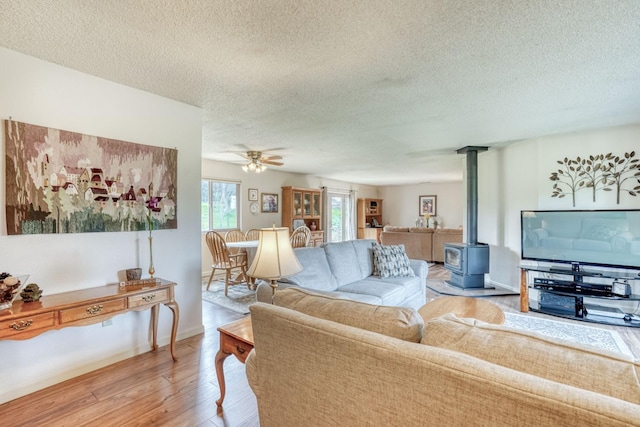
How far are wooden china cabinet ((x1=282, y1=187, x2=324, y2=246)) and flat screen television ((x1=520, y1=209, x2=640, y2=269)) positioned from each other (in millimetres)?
4096

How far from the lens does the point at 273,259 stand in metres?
1.82

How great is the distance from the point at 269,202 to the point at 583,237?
5.56 meters

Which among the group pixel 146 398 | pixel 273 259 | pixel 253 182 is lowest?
pixel 146 398

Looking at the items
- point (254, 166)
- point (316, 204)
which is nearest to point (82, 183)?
point (254, 166)

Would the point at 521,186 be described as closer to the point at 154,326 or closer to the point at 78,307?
the point at 154,326

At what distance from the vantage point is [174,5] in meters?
1.54

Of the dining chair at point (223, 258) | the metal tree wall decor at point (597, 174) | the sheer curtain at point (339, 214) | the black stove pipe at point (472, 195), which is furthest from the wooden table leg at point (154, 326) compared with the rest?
the sheer curtain at point (339, 214)

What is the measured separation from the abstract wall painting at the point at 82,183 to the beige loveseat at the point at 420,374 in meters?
1.89

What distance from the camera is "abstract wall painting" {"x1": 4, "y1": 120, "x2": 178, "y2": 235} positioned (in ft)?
6.74

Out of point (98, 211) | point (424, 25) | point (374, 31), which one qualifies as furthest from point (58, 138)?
point (424, 25)

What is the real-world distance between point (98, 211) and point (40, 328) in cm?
91

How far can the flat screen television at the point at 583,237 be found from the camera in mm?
3334

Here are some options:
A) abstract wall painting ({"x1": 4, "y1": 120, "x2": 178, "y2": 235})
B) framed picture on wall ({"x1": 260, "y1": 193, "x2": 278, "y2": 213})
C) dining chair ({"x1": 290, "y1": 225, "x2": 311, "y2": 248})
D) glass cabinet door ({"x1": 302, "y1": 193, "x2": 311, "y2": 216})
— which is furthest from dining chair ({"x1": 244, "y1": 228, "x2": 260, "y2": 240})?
abstract wall painting ({"x1": 4, "y1": 120, "x2": 178, "y2": 235})

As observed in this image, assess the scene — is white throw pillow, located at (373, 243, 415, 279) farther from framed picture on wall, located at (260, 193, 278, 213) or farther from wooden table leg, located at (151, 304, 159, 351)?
framed picture on wall, located at (260, 193, 278, 213)
